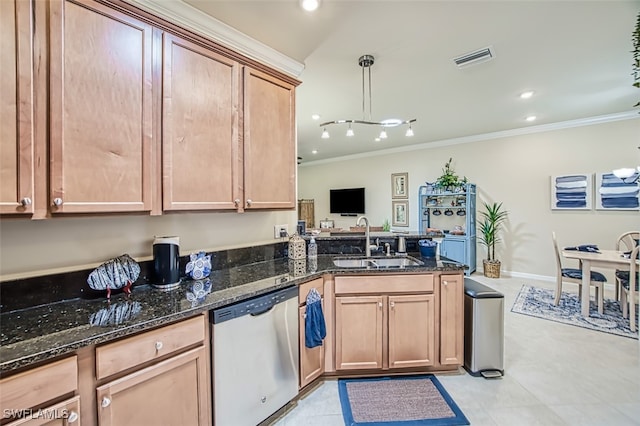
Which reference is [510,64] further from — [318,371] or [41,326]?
[41,326]

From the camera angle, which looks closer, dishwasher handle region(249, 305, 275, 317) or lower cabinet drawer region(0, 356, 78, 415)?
lower cabinet drawer region(0, 356, 78, 415)

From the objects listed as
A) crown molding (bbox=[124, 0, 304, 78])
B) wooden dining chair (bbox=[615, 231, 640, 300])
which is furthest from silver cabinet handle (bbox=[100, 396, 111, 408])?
wooden dining chair (bbox=[615, 231, 640, 300])

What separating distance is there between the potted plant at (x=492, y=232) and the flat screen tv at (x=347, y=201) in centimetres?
307

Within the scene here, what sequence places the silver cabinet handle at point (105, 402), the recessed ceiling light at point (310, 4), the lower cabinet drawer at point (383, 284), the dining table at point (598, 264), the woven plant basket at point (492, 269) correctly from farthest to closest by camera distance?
the woven plant basket at point (492, 269)
the dining table at point (598, 264)
the lower cabinet drawer at point (383, 284)
the recessed ceiling light at point (310, 4)
the silver cabinet handle at point (105, 402)

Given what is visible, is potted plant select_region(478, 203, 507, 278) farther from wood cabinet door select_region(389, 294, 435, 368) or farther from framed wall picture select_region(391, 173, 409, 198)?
wood cabinet door select_region(389, 294, 435, 368)

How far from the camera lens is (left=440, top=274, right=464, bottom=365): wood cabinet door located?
242 cm

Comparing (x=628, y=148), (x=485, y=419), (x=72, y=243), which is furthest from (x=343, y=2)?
(x=628, y=148)

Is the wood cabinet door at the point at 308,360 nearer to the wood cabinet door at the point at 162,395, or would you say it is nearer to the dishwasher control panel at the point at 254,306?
the dishwasher control panel at the point at 254,306

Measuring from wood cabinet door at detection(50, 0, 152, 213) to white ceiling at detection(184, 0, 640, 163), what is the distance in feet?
2.17

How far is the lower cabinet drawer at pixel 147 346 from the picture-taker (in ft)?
3.95

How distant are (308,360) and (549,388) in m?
1.92

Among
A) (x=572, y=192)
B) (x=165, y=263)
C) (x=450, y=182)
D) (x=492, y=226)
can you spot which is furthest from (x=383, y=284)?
(x=572, y=192)

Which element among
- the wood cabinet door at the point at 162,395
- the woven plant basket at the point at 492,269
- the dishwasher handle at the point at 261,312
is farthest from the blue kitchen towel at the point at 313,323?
the woven plant basket at the point at 492,269

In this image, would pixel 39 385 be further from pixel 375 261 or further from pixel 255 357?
pixel 375 261
